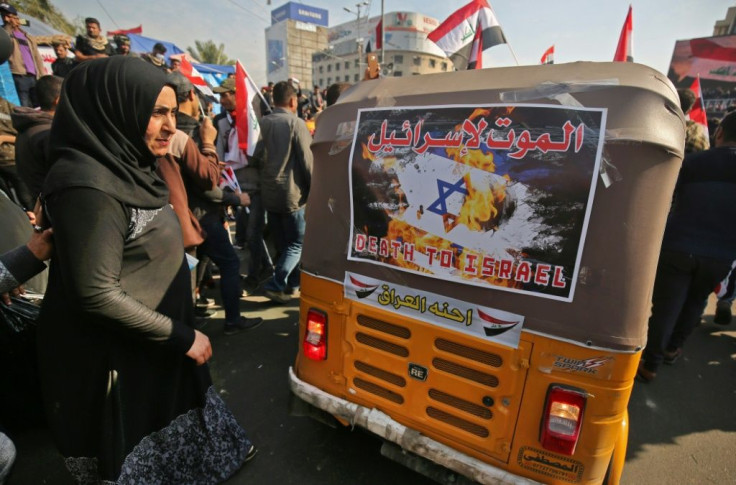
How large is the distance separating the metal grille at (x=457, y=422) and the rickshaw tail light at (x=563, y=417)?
11.0 inches

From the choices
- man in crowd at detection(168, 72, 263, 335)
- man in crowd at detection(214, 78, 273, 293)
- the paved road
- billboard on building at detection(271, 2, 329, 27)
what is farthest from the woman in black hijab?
billboard on building at detection(271, 2, 329, 27)

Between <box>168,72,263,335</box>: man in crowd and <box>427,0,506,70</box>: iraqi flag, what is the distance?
3786 millimetres

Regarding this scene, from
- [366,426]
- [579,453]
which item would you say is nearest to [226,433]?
[366,426]

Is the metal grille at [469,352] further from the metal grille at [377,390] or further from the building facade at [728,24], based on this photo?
the building facade at [728,24]

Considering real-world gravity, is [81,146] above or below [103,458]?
above

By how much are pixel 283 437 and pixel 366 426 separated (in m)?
0.84

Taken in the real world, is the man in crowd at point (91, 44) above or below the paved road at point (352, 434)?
above

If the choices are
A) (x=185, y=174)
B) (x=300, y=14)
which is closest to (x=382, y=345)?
(x=185, y=174)

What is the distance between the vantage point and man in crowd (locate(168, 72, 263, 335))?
2998mm

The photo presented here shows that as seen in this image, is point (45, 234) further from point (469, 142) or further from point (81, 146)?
point (469, 142)

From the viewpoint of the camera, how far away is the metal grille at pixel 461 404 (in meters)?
1.71

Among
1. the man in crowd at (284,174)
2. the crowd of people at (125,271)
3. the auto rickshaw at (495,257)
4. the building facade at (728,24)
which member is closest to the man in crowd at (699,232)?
the crowd of people at (125,271)

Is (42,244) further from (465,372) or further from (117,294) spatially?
(465,372)

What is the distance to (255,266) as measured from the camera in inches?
184
